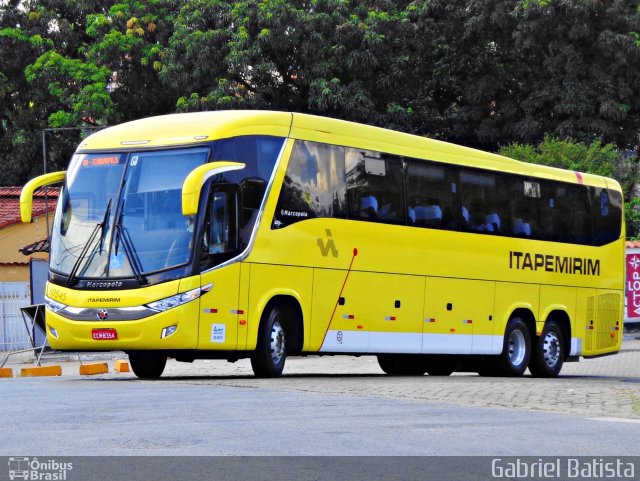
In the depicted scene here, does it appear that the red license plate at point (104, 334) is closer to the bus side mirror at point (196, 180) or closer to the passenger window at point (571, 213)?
the bus side mirror at point (196, 180)

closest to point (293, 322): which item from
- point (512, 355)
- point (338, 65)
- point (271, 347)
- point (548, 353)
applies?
point (271, 347)

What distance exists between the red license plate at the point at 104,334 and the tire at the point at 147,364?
6.31 ft

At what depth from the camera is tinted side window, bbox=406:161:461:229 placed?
2111 cm

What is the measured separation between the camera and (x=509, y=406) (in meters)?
13.6

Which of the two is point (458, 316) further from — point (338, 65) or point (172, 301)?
point (338, 65)

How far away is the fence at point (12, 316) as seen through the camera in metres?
31.4

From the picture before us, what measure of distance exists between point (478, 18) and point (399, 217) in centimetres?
2601

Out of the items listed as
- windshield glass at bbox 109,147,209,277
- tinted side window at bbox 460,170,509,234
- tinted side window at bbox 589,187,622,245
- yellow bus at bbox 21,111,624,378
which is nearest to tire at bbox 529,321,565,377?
yellow bus at bbox 21,111,624,378

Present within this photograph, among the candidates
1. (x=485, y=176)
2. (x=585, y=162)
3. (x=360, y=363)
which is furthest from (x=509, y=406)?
(x=585, y=162)

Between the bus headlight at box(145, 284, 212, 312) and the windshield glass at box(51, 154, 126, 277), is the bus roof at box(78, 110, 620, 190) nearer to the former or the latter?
the windshield glass at box(51, 154, 126, 277)

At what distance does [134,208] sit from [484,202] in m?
7.72

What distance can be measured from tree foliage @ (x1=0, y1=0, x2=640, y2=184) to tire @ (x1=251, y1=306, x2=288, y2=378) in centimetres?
2409

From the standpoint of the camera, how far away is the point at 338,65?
4400cm
